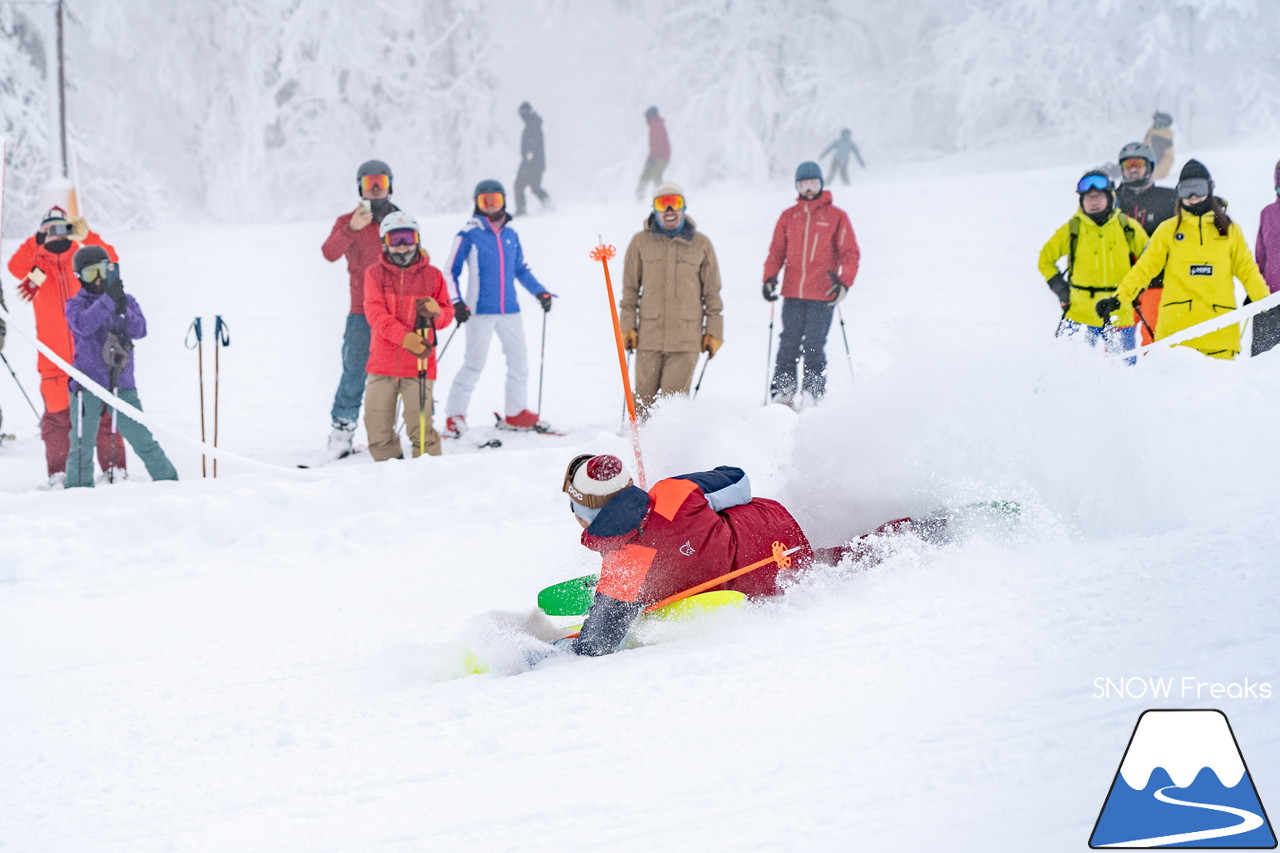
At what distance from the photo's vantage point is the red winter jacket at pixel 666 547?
12.0ft

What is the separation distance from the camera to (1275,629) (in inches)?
123

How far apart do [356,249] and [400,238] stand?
0.82 metres

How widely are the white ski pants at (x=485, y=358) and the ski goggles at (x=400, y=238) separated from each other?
1.09 m

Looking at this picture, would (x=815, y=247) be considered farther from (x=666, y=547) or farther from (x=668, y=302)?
(x=666, y=547)

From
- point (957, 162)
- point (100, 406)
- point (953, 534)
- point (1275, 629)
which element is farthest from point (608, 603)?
point (957, 162)

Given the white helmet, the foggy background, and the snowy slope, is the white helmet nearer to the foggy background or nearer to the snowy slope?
the snowy slope

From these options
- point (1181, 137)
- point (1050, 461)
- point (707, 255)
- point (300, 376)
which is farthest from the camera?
point (1181, 137)

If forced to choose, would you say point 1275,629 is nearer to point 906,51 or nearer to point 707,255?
point 707,255

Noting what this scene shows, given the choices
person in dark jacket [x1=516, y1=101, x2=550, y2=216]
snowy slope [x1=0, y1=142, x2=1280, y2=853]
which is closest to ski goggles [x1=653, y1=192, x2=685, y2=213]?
snowy slope [x1=0, y1=142, x2=1280, y2=853]

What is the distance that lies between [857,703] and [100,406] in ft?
17.4

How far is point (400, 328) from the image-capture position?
6840 mm

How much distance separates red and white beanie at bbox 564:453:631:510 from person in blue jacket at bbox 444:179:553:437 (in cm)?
412

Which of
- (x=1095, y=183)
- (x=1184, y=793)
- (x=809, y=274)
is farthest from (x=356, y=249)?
(x=1184, y=793)

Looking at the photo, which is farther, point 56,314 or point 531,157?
point 531,157
